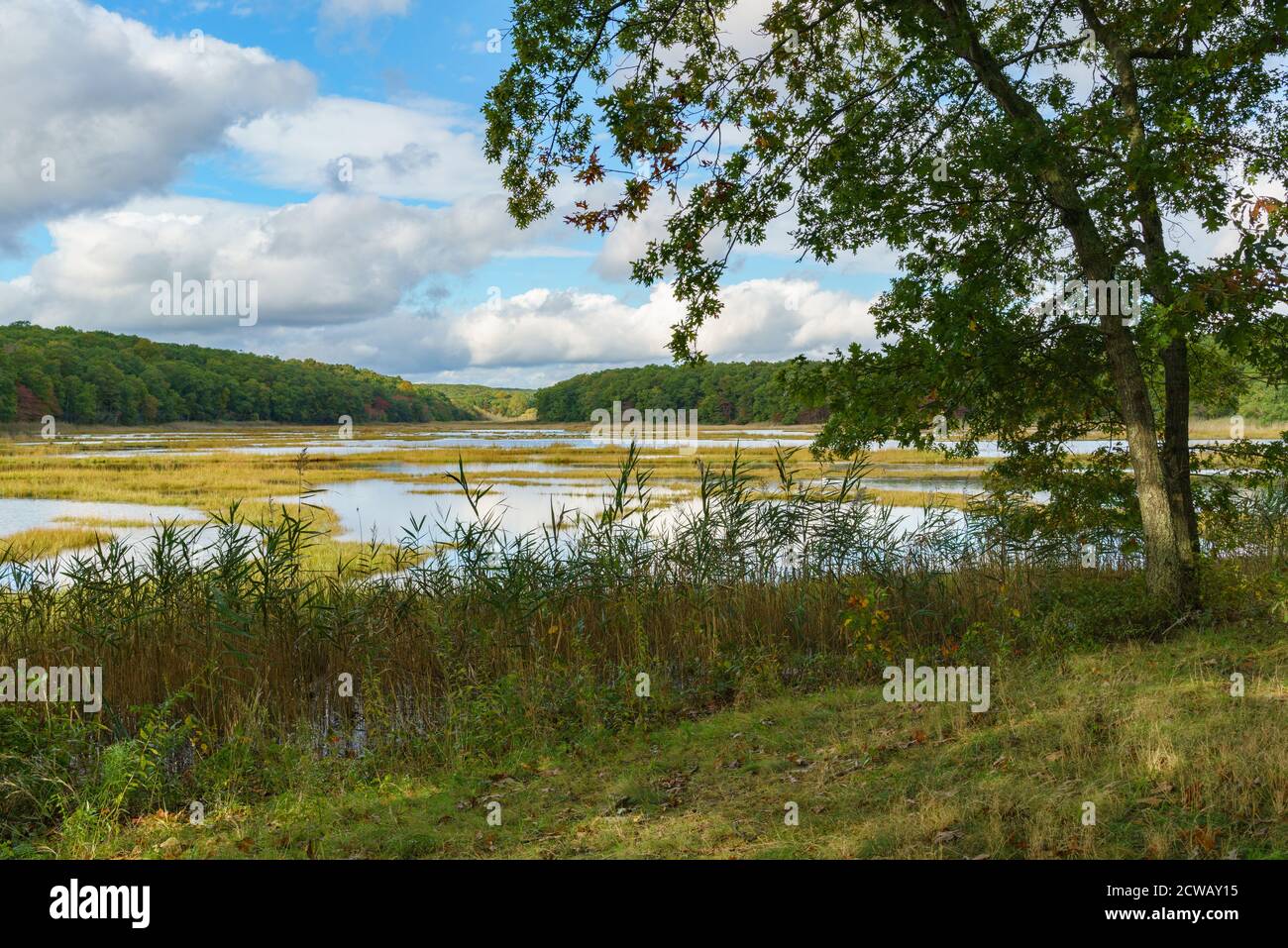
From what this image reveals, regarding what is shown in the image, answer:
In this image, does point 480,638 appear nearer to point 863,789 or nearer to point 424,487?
point 863,789

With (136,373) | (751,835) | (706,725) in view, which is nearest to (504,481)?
(706,725)

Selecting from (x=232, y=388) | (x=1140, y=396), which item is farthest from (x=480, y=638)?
(x=232, y=388)

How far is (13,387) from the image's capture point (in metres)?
84.2

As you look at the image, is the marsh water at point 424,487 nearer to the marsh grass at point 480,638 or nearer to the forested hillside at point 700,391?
the marsh grass at point 480,638

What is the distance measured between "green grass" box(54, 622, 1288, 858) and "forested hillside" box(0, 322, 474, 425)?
97.2 metres

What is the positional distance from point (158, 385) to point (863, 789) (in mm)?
125732

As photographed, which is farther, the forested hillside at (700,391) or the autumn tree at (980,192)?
the forested hillside at (700,391)

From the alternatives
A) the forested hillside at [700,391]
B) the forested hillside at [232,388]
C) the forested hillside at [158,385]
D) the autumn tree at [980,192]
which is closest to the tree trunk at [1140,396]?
the autumn tree at [980,192]

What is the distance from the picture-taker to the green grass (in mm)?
5234

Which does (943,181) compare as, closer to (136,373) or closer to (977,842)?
(977,842)

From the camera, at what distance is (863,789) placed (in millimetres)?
6238

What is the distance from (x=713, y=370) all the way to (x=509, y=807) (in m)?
106

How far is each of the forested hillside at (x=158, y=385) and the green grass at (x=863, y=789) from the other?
97.2m

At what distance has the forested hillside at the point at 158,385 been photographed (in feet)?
300
